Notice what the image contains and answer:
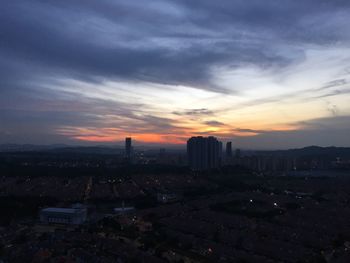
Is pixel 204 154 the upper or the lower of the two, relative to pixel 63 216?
upper

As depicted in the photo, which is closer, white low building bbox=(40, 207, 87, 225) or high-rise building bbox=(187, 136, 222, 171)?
white low building bbox=(40, 207, 87, 225)

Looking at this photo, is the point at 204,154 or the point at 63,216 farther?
the point at 204,154

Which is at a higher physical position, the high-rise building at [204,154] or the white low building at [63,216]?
the high-rise building at [204,154]

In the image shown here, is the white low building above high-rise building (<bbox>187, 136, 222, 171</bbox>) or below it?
below

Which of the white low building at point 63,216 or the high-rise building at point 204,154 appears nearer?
the white low building at point 63,216

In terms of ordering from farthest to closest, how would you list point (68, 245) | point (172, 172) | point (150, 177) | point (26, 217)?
1. point (172, 172)
2. point (150, 177)
3. point (26, 217)
4. point (68, 245)

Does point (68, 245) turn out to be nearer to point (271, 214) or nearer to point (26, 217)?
point (26, 217)

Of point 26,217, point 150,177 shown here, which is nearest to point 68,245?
point 26,217

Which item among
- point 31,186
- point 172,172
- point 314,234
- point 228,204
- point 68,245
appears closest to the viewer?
point 68,245
